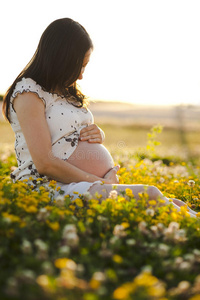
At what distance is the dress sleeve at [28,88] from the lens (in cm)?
319

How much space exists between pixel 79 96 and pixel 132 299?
2.61 m

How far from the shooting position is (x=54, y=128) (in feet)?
10.9

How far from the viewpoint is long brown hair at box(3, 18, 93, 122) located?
3.31m

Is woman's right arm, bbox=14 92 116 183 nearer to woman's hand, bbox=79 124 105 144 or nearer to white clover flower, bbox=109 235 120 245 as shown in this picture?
woman's hand, bbox=79 124 105 144

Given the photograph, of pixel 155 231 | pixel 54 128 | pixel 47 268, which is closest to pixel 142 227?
pixel 155 231

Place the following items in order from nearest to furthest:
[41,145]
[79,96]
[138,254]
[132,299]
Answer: [132,299] < [138,254] < [41,145] < [79,96]

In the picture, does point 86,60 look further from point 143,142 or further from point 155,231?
point 143,142

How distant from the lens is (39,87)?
3.28 m

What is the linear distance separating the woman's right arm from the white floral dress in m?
0.08

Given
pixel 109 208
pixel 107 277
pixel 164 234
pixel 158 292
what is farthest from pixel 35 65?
pixel 158 292

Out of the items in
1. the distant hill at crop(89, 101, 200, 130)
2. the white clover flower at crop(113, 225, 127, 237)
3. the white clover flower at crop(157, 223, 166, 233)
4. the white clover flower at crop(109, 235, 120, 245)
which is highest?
the white clover flower at crop(109, 235, 120, 245)

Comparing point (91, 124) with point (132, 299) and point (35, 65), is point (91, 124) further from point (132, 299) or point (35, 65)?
point (132, 299)

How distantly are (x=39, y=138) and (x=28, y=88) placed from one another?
439mm

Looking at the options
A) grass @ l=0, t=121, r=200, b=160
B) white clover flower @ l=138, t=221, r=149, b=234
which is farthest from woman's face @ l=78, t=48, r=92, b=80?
grass @ l=0, t=121, r=200, b=160
